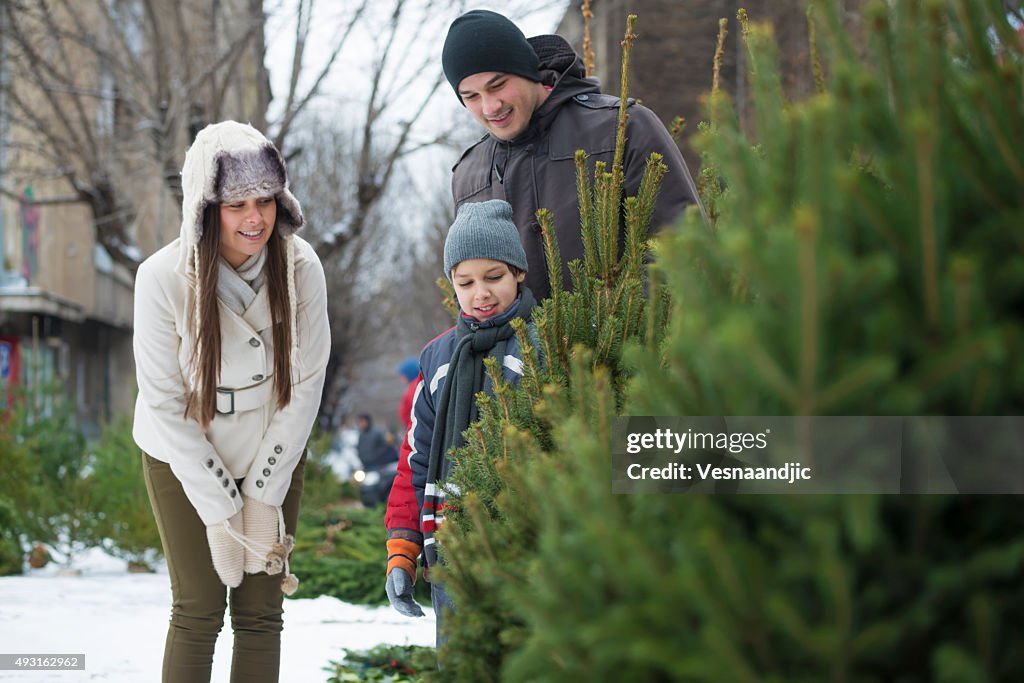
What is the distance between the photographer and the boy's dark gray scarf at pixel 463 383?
279 cm

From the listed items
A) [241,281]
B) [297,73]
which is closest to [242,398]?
[241,281]

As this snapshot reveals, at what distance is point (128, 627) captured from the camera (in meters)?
5.11

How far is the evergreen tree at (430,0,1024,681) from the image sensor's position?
3.31ft

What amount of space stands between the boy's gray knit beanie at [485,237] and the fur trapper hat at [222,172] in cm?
64

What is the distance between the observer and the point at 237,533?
3074mm

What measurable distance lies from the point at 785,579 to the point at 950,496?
0.20 meters

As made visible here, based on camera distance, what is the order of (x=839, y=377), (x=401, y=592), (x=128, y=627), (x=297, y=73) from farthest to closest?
(x=297, y=73) < (x=128, y=627) < (x=401, y=592) < (x=839, y=377)

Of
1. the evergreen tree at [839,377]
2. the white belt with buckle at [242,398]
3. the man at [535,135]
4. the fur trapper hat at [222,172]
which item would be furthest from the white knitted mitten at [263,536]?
the evergreen tree at [839,377]

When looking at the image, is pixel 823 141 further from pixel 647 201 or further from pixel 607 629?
pixel 647 201

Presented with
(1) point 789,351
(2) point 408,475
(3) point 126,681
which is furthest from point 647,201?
(3) point 126,681

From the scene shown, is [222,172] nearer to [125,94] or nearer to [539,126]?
[539,126]

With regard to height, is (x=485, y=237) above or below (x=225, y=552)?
above

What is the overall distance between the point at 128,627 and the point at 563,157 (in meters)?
3.44

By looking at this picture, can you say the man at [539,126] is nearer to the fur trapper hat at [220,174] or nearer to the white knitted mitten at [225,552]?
the fur trapper hat at [220,174]
